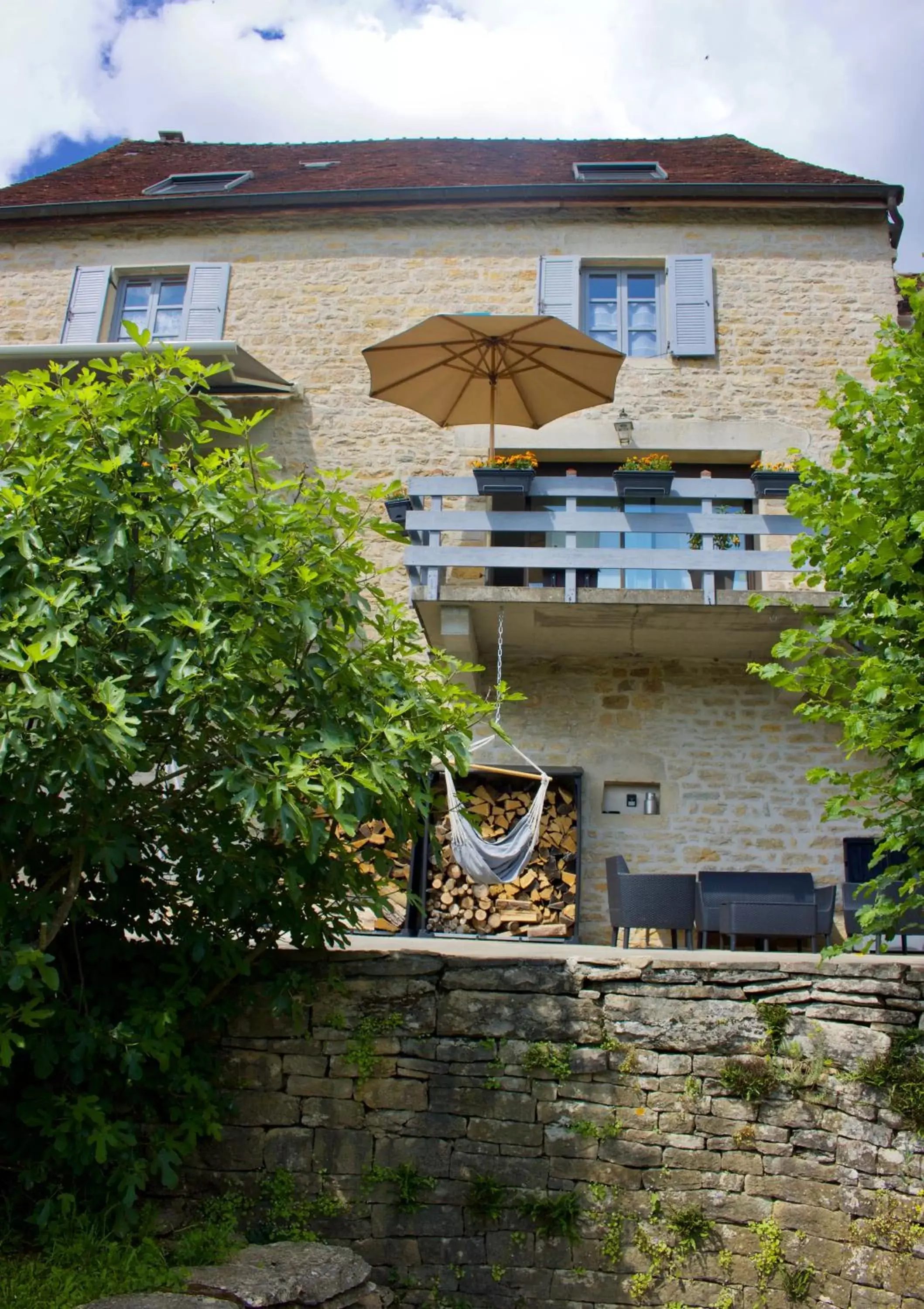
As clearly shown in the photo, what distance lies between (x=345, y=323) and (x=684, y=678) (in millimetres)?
4652

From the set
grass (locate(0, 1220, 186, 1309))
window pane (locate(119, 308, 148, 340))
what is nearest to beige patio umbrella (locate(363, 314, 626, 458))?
window pane (locate(119, 308, 148, 340))

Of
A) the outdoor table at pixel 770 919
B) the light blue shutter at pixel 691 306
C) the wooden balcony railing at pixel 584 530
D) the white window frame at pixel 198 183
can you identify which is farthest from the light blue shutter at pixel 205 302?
the outdoor table at pixel 770 919

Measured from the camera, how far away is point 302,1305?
4.37 metres

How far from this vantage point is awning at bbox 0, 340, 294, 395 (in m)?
9.98

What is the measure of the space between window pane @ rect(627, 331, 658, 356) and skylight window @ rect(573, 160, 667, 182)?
85.7 inches

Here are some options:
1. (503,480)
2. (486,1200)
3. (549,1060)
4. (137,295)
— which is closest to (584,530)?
(503,480)

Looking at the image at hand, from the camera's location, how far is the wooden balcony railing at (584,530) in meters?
8.63

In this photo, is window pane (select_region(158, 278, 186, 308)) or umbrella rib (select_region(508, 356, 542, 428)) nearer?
umbrella rib (select_region(508, 356, 542, 428))

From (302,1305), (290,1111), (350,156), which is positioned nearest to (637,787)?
(290,1111)

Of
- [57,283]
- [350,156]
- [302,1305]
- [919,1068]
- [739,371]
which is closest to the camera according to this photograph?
[302,1305]

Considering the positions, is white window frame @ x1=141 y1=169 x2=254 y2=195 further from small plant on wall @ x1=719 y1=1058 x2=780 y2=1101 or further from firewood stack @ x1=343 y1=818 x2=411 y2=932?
small plant on wall @ x1=719 y1=1058 x2=780 y2=1101

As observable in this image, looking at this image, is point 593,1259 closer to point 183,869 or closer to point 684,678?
point 183,869

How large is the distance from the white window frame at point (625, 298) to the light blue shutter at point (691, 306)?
4.4 inches

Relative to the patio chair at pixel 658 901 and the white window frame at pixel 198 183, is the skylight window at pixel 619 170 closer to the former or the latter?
the white window frame at pixel 198 183
